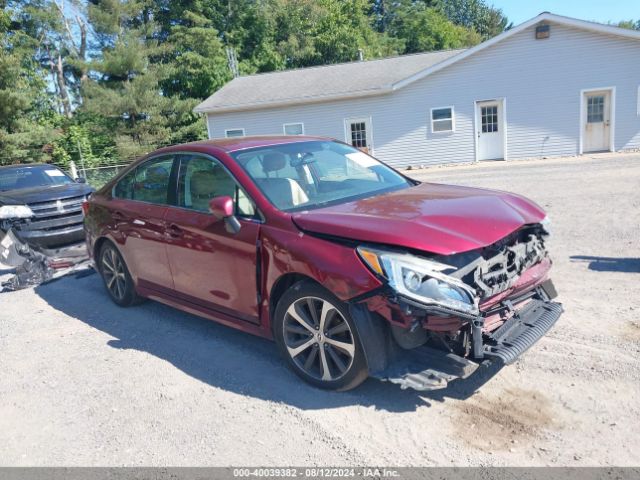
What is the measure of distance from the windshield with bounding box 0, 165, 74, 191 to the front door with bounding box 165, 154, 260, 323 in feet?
20.7

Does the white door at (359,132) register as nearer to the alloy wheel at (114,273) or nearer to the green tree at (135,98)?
the green tree at (135,98)

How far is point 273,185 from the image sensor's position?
419cm

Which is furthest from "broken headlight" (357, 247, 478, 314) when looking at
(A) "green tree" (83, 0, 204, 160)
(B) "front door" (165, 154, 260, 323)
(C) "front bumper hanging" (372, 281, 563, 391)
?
(A) "green tree" (83, 0, 204, 160)

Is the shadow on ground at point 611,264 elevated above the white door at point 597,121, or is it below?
below

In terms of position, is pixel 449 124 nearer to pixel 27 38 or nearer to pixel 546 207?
pixel 546 207

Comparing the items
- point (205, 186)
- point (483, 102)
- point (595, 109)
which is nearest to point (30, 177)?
point (205, 186)

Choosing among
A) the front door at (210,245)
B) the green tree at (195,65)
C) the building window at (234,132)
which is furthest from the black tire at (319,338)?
the green tree at (195,65)

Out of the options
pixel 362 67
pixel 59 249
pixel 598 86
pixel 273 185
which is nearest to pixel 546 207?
pixel 273 185

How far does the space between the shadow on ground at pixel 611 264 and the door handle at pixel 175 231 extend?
174 inches

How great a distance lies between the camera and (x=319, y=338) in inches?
143

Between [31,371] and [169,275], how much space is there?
1384 millimetres

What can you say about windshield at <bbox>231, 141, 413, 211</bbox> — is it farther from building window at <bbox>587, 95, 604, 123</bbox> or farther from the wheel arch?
building window at <bbox>587, 95, 604, 123</bbox>

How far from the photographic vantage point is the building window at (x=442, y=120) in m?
20.7

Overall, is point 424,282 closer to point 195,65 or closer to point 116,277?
point 116,277
